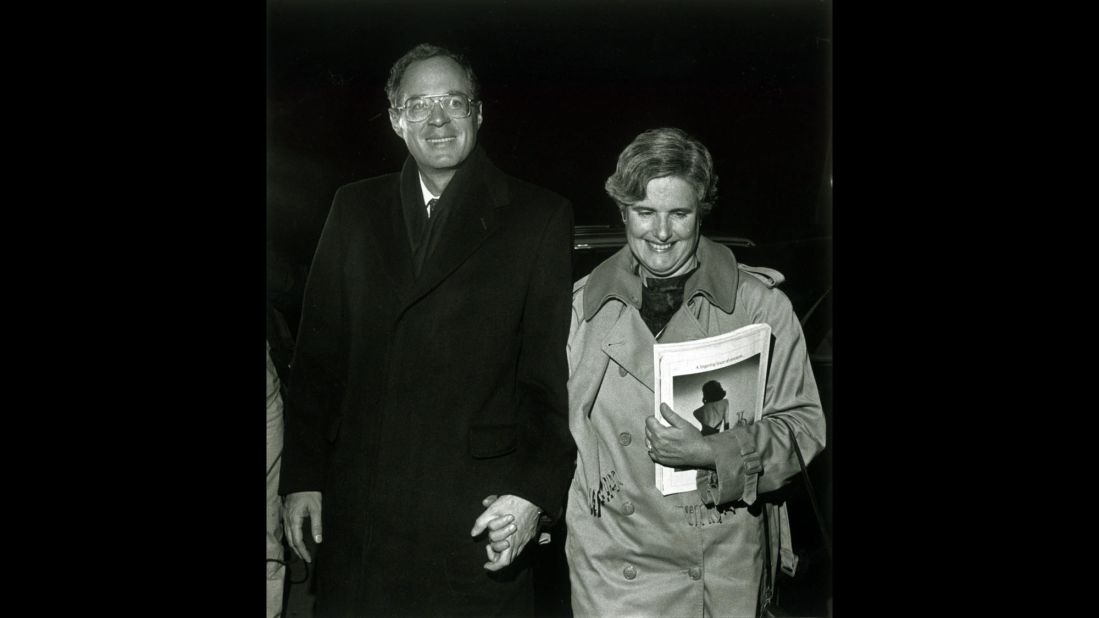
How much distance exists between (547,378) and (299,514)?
84 centimetres

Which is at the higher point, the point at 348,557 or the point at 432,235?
the point at 432,235

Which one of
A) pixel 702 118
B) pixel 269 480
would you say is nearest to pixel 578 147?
pixel 702 118

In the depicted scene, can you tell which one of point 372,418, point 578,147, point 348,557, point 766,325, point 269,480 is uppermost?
point 578,147

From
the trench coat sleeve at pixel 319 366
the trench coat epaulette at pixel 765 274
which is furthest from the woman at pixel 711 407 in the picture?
the trench coat sleeve at pixel 319 366

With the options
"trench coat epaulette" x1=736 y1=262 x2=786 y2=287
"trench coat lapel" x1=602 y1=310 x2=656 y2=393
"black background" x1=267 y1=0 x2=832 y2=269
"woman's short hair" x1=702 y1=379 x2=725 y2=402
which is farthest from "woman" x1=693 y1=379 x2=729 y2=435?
"black background" x1=267 y1=0 x2=832 y2=269

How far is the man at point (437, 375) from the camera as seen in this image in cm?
299

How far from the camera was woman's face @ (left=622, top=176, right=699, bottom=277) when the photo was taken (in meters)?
3.02

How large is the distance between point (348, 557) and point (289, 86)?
1.40 meters

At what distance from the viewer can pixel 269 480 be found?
123 inches

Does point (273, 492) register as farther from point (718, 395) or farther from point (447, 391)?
point (718, 395)

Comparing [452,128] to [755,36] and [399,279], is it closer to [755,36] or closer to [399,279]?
[399,279]

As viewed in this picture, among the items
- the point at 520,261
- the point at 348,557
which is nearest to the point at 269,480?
the point at 348,557

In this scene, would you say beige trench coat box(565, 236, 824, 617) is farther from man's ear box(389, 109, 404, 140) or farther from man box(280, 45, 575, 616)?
man's ear box(389, 109, 404, 140)

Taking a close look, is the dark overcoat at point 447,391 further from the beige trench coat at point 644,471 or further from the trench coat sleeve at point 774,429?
the trench coat sleeve at point 774,429
